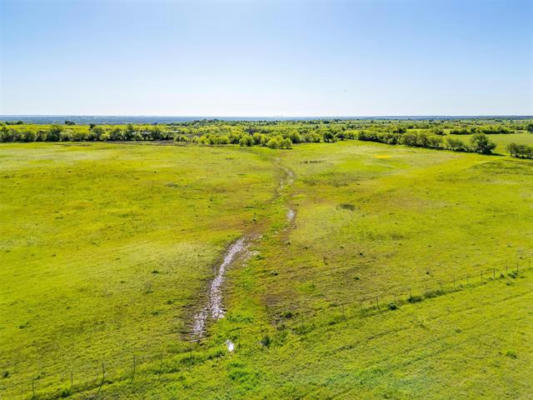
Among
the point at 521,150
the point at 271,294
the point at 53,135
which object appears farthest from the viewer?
the point at 53,135

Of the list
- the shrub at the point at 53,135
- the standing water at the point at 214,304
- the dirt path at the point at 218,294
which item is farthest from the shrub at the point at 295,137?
the standing water at the point at 214,304

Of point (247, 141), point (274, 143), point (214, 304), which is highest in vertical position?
point (247, 141)

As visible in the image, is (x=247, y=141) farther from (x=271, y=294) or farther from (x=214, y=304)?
(x=214, y=304)

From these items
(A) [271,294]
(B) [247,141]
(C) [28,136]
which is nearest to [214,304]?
(A) [271,294]

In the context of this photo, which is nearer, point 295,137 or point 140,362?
point 140,362

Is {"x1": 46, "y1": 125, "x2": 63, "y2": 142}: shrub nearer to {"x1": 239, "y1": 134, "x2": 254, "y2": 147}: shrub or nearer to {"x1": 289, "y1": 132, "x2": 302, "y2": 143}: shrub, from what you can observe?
{"x1": 239, "y1": 134, "x2": 254, "y2": 147}: shrub

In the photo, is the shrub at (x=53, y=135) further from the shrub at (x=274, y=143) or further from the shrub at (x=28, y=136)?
the shrub at (x=274, y=143)
